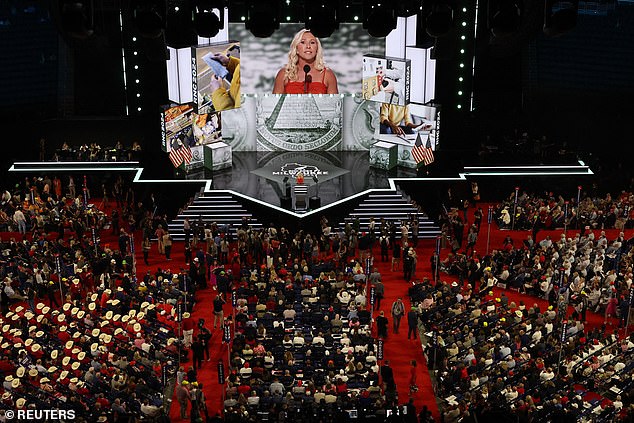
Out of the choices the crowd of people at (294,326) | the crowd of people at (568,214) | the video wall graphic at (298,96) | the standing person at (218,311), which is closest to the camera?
the crowd of people at (294,326)

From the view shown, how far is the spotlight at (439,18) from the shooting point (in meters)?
15.7

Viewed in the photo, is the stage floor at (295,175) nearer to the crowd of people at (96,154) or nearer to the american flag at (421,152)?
the american flag at (421,152)

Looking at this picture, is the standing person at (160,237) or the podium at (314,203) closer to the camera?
the standing person at (160,237)

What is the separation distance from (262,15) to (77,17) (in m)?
3.21

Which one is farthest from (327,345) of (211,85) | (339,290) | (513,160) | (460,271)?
(513,160)

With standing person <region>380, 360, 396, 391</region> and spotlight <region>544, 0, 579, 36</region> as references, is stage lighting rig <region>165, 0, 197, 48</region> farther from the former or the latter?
spotlight <region>544, 0, 579, 36</region>

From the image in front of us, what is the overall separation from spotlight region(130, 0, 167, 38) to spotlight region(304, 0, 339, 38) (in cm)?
261

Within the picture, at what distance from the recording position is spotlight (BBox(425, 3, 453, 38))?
15.7 m

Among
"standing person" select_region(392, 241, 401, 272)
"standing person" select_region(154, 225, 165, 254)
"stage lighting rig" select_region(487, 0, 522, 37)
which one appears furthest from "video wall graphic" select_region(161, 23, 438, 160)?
"stage lighting rig" select_region(487, 0, 522, 37)

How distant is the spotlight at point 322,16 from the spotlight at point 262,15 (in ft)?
2.02

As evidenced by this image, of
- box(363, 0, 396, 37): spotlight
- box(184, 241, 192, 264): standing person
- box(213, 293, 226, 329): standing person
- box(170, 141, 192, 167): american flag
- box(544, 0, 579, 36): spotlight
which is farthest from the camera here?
box(170, 141, 192, 167): american flag

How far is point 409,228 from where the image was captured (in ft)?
105

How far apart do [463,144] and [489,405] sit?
19.7 meters

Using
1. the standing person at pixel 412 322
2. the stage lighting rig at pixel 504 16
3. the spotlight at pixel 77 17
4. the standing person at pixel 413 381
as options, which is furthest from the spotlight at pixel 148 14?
the standing person at pixel 412 322
